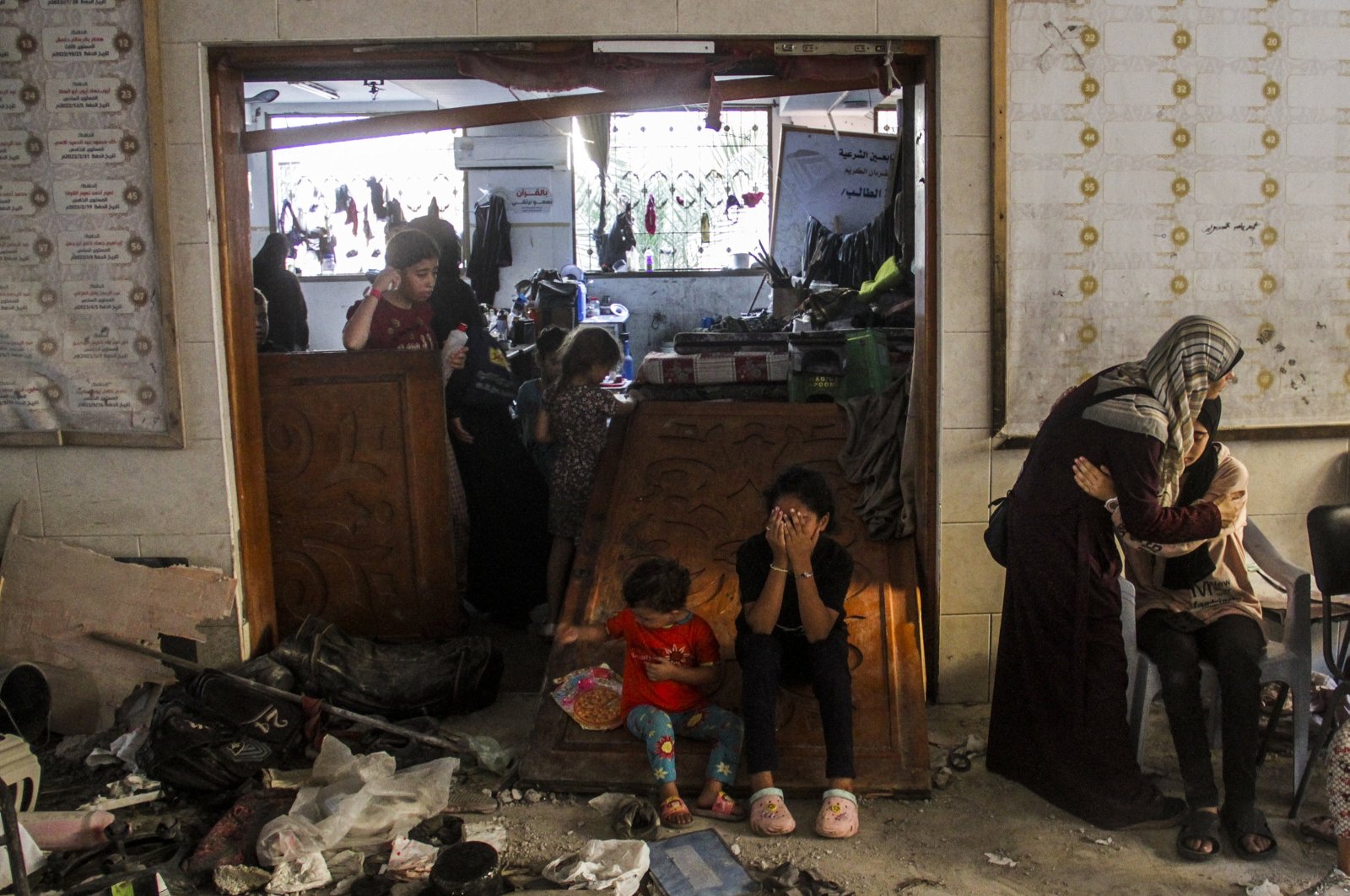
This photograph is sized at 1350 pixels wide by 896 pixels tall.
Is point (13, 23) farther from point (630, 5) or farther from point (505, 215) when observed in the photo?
point (505, 215)

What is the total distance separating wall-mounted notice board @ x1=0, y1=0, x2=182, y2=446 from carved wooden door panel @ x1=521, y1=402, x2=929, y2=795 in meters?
1.67

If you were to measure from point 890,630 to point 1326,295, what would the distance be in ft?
6.61

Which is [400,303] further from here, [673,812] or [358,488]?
[673,812]

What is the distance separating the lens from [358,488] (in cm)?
465

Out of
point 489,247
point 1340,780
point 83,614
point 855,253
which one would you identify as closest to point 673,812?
point 1340,780

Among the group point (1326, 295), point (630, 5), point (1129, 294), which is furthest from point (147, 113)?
point (1326, 295)

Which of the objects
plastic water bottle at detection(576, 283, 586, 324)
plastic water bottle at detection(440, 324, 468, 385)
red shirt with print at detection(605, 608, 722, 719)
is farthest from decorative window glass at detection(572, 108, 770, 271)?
red shirt with print at detection(605, 608, 722, 719)

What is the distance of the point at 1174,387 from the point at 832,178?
18.6 feet

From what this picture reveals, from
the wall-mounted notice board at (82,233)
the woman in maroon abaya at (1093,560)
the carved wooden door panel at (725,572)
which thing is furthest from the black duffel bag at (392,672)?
the woman in maroon abaya at (1093,560)

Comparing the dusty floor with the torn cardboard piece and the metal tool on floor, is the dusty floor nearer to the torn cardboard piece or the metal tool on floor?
the metal tool on floor

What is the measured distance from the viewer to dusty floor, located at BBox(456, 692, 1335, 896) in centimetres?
308

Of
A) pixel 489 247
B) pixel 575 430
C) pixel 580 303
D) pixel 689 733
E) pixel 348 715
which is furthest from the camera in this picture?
pixel 489 247

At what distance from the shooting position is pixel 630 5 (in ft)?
12.9

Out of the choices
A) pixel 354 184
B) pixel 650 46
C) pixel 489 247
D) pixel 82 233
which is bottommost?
pixel 82 233
